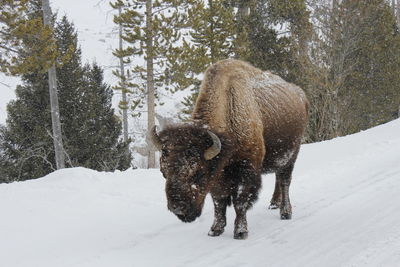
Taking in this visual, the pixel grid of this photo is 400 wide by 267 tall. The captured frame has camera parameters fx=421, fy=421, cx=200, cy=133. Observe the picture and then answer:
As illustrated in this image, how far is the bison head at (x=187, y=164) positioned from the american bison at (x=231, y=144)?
0.01m

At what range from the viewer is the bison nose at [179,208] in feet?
14.4

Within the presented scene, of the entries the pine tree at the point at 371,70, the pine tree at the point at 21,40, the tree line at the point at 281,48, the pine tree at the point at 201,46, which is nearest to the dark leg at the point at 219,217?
the pine tree at the point at 21,40

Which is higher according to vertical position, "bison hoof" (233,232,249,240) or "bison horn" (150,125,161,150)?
"bison horn" (150,125,161,150)

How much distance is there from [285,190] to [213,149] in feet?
6.89

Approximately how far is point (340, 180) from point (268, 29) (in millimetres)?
14132

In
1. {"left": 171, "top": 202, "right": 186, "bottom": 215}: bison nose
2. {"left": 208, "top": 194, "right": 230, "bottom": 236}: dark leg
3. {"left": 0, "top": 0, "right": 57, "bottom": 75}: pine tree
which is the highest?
{"left": 0, "top": 0, "right": 57, "bottom": 75}: pine tree

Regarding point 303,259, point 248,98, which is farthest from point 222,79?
point 303,259

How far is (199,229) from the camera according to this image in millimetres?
5742

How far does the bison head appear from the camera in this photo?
4445 mm

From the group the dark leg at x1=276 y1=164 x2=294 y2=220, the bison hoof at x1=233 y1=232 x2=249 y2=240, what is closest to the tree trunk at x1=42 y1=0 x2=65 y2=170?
the dark leg at x1=276 y1=164 x2=294 y2=220

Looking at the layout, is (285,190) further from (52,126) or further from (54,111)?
(52,126)

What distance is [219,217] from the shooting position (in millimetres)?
5457

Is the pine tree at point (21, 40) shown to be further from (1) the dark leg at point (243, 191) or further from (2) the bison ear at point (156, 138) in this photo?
(1) the dark leg at point (243, 191)

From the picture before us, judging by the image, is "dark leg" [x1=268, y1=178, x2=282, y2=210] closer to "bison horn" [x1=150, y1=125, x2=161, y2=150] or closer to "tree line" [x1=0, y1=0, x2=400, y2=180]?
"bison horn" [x1=150, y1=125, x2=161, y2=150]
